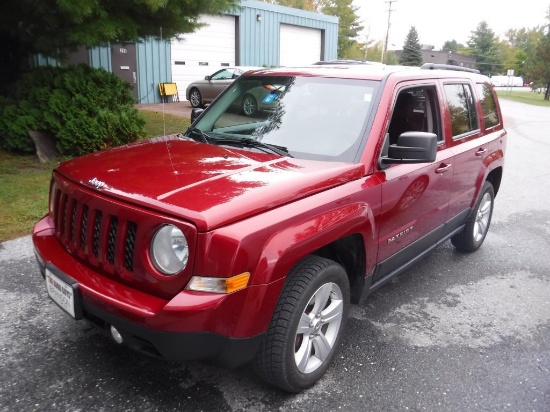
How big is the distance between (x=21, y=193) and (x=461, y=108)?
17.6 ft

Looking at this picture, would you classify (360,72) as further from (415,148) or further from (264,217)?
(264,217)

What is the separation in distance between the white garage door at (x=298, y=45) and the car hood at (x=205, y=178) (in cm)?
2030

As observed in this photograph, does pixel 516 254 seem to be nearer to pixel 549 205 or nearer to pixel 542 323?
pixel 542 323

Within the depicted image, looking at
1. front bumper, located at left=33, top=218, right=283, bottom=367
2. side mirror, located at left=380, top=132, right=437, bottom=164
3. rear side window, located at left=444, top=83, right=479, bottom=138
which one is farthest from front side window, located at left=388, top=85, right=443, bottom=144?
front bumper, located at left=33, top=218, right=283, bottom=367

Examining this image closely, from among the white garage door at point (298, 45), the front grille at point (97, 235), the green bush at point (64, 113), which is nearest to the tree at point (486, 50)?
the white garage door at point (298, 45)

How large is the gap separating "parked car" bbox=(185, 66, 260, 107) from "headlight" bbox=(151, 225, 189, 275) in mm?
14358

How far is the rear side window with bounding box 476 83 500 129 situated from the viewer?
4824 millimetres

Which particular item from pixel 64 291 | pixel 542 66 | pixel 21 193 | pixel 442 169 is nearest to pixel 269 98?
pixel 442 169

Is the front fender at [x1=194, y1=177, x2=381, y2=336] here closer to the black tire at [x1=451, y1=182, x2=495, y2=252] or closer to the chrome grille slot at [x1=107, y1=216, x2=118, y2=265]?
the chrome grille slot at [x1=107, y1=216, x2=118, y2=265]

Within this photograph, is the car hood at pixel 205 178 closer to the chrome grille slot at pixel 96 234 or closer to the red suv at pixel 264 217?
the red suv at pixel 264 217

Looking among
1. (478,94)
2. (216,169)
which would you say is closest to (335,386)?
(216,169)

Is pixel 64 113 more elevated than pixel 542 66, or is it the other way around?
pixel 542 66

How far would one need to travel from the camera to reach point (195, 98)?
17531 millimetres

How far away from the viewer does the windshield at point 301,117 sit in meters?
3.25
